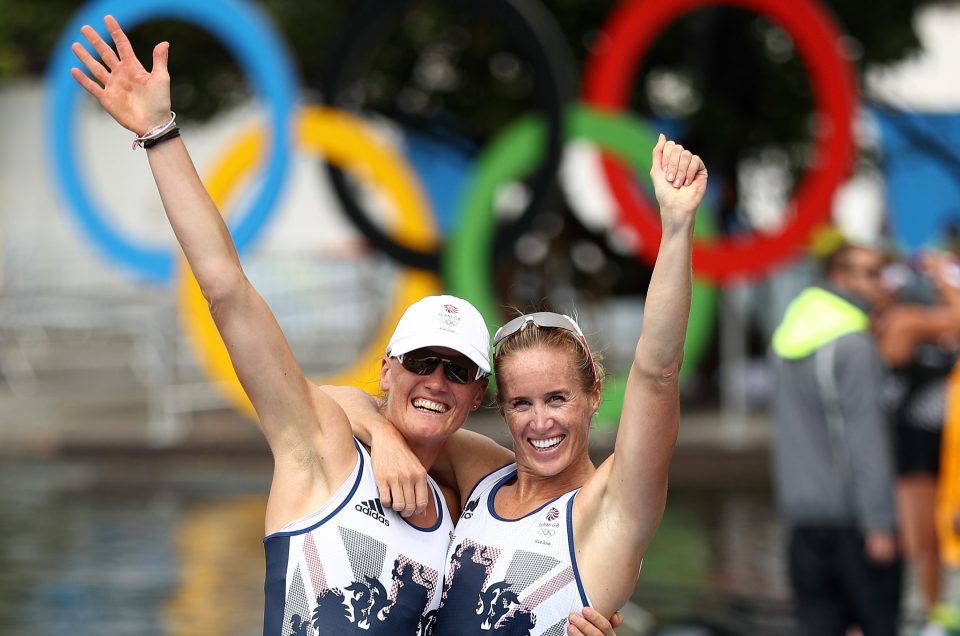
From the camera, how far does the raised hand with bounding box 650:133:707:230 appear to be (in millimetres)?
3018

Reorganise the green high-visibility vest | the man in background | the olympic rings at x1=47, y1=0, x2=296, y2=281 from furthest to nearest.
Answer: the olympic rings at x1=47, y1=0, x2=296, y2=281, the green high-visibility vest, the man in background

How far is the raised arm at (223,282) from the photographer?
125 inches

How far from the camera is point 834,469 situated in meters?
6.48

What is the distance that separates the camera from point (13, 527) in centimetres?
1155

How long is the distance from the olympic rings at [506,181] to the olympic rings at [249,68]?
5.85 feet

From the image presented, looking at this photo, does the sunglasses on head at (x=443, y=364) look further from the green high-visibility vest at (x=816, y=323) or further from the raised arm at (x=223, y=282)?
the green high-visibility vest at (x=816, y=323)

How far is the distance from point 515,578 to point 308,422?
540 millimetres

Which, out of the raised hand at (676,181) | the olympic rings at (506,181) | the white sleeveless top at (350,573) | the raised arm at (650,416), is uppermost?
the olympic rings at (506,181)

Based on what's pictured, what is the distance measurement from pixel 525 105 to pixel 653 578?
8996mm

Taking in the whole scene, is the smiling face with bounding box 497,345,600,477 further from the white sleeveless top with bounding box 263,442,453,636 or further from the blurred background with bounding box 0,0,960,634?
the blurred background with bounding box 0,0,960,634

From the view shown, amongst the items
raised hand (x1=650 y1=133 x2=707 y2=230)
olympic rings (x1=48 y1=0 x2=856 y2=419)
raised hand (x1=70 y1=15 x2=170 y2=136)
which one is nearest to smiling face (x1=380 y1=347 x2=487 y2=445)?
raised hand (x1=650 y1=133 x2=707 y2=230)

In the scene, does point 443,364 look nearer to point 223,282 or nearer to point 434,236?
point 223,282

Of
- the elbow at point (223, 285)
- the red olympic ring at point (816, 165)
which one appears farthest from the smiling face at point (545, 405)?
the red olympic ring at point (816, 165)

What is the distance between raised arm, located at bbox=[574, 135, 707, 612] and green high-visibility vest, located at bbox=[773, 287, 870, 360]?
346 centimetres
